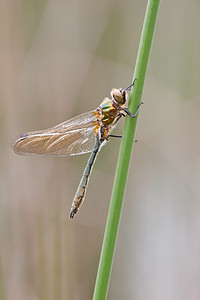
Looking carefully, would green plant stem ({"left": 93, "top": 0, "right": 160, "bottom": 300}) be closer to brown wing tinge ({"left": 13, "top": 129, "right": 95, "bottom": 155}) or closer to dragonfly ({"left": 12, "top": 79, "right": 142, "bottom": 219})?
dragonfly ({"left": 12, "top": 79, "right": 142, "bottom": 219})

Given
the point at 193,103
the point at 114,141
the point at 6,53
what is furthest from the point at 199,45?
the point at 6,53

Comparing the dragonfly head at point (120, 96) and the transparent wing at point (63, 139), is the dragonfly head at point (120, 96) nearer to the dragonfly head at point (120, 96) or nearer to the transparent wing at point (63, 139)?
the dragonfly head at point (120, 96)

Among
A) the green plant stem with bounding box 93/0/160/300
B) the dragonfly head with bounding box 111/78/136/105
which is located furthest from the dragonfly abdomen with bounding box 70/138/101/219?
the green plant stem with bounding box 93/0/160/300

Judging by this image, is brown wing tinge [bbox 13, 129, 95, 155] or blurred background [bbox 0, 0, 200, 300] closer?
brown wing tinge [bbox 13, 129, 95, 155]

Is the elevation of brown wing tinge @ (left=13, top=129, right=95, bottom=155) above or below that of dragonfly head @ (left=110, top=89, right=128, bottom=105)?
below

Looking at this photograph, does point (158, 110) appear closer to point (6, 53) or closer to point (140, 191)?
point (140, 191)

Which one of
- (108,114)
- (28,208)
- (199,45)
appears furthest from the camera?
(199,45)

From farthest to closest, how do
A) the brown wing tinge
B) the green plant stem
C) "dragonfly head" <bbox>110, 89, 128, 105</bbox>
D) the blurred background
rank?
the blurred background, the brown wing tinge, "dragonfly head" <bbox>110, 89, 128, 105</bbox>, the green plant stem

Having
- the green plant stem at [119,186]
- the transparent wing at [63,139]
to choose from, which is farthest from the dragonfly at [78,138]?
the green plant stem at [119,186]
